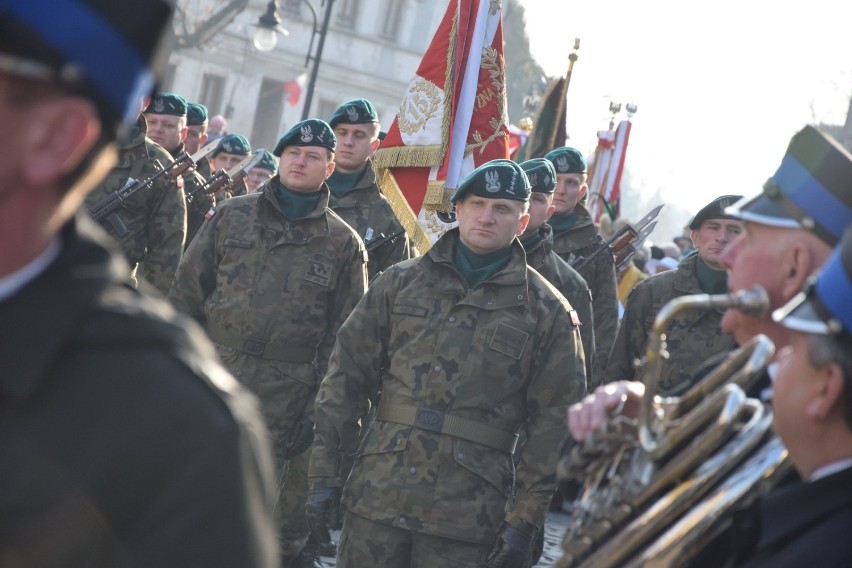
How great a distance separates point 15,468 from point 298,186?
263 inches

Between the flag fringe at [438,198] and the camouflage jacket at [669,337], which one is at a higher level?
the flag fringe at [438,198]

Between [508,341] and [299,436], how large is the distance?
7.50ft

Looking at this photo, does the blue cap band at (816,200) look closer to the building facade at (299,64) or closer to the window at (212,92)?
the building facade at (299,64)

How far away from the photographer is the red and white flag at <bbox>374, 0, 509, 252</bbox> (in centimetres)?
976

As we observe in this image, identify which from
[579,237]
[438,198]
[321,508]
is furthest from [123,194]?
[321,508]

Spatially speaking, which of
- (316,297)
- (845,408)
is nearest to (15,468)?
(845,408)

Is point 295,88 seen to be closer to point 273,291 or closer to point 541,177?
point 541,177

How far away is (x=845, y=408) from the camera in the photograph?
2.72 metres

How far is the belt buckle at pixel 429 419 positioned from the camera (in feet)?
20.2

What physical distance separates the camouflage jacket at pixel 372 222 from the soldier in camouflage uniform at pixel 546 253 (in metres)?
1.45

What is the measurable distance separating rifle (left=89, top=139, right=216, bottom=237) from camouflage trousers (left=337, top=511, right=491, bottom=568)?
4551mm

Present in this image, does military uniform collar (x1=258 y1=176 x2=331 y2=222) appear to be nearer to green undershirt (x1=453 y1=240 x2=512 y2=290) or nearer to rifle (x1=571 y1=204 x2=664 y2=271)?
green undershirt (x1=453 y1=240 x2=512 y2=290)

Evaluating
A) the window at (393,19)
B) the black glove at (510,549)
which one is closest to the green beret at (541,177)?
the black glove at (510,549)

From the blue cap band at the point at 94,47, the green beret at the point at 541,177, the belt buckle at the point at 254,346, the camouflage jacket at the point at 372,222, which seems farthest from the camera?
the camouflage jacket at the point at 372,222
